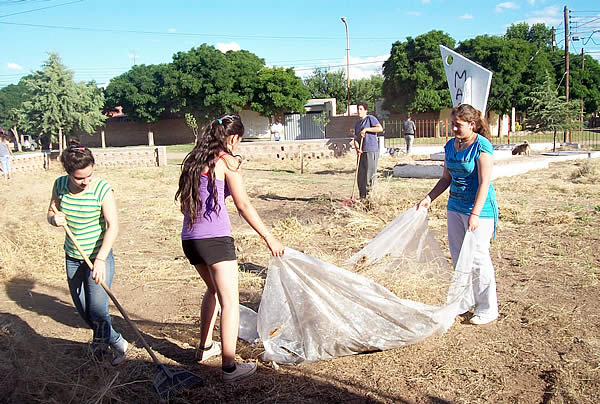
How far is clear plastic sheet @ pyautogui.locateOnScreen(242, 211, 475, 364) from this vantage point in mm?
3148

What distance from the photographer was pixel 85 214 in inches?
123

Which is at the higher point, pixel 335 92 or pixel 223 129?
pixel 335 92

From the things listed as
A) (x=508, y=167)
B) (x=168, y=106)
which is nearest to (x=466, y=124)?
(x=508, y=167)

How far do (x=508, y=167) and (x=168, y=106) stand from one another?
31.5 m

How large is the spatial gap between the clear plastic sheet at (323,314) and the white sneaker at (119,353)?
933 mm

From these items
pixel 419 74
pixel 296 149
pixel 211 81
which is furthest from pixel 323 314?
pixel 211 81

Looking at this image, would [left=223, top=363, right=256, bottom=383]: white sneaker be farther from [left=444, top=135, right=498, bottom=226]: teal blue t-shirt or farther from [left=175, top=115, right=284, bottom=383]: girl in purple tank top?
[left=444, top=135, right=498, bottom=226]: teal blue t-shirt

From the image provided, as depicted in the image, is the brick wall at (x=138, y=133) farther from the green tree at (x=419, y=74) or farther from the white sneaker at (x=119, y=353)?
the white sneaker at (x=119, y=353)

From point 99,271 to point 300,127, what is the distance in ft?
112

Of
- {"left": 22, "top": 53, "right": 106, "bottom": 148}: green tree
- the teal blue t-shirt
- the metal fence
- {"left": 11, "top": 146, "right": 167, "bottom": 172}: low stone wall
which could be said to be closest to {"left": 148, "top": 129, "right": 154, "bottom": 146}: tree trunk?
the metal fence

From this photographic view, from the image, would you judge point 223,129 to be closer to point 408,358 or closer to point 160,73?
point 408,358

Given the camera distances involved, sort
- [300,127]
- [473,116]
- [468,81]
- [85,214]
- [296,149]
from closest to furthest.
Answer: [85,214], [473,116], [468,81], [296,149], [300,127]

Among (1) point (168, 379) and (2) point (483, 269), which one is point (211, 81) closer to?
(2) point (483, 269)

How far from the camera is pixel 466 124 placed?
3600mm
